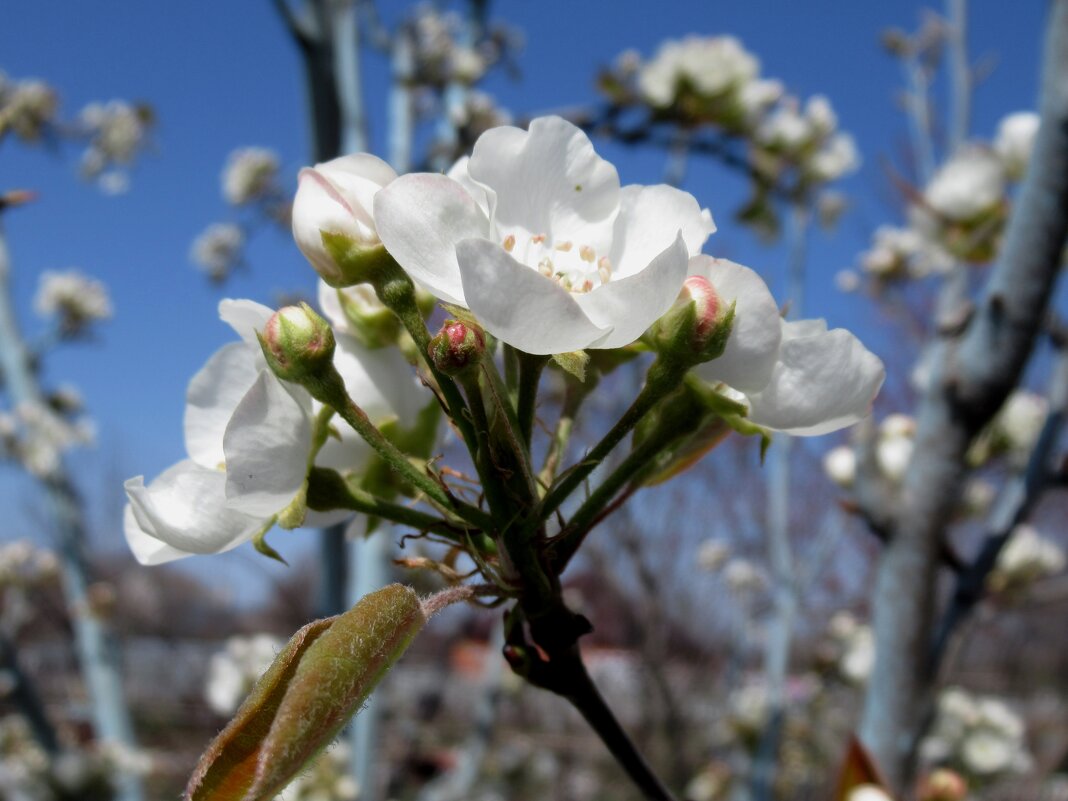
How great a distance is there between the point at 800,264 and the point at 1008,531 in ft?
5.41

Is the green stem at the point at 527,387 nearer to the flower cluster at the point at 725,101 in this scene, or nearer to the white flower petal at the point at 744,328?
the white flower petal at the point at 744,328

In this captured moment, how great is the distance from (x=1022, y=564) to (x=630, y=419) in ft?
5.99

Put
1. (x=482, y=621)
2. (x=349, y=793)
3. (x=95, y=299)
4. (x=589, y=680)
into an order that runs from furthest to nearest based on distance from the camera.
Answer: (x=482, y=621) < (x=95, y=299) < (x=349, y=793) < (x=589, y=680)

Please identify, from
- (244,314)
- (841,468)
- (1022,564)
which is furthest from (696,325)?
(1022,564)

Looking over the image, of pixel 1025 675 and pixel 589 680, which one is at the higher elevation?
pixel 1025 675

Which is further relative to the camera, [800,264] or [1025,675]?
[1025,675]

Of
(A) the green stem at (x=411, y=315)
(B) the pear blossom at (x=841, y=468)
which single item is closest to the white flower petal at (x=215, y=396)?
(A) the green stem at (x=411, y=315)

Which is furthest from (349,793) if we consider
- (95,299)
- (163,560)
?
(95,299)

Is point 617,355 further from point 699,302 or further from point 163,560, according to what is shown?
point 163,560

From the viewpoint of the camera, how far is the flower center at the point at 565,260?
1.55 feet

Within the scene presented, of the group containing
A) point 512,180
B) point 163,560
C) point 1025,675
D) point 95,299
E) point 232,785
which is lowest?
point 232,785

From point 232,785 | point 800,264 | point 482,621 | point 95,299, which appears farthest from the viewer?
point 482,621

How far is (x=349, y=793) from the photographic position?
1770 mm

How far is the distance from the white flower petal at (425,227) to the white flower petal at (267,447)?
0.09 metres
